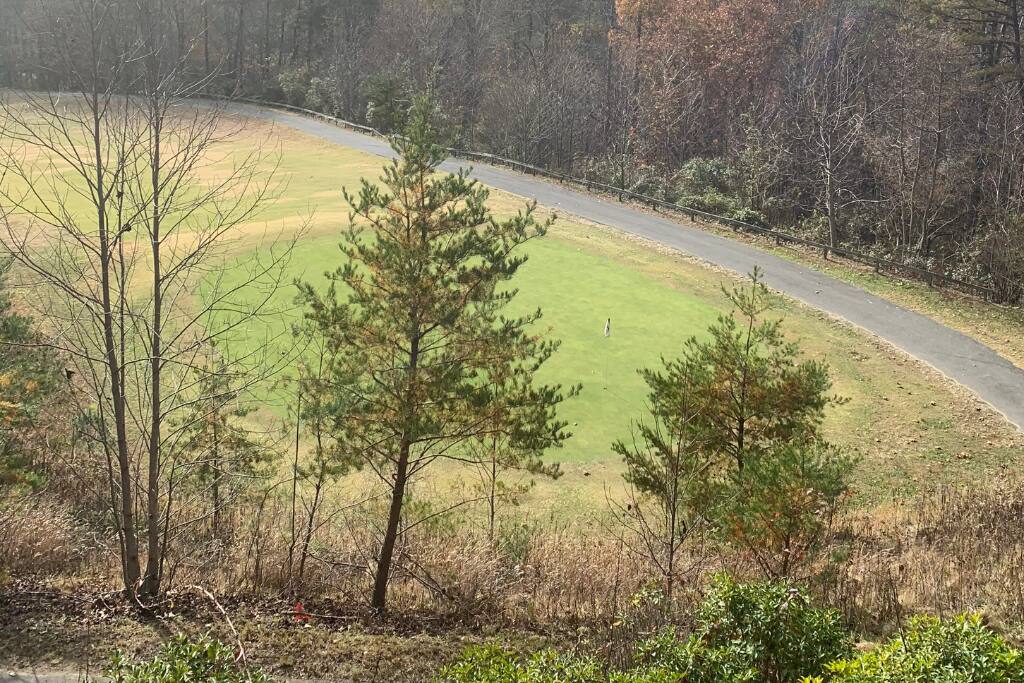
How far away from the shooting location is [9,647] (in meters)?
9.46

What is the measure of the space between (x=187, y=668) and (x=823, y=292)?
2740 cm

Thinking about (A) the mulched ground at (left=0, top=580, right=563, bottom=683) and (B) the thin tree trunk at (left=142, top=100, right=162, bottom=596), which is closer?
(A) the mulched ground at (left=0, top=580, right=563, bottom=683)

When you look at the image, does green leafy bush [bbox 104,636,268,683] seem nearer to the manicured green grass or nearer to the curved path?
the manicured green grass

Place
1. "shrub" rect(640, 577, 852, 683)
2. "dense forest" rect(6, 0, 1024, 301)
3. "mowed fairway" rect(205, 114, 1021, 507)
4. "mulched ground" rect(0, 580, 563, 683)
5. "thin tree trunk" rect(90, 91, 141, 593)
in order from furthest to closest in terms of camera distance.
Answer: "dense forest" rect(6, 0, 1024, 301) < "mowed fairway" rect(205, 114, 1021, 507) < "mulched ground" rect(0, 580, 563, 683) < "thin tree trunk" rect(90, 91, 141, 593) < "shrub" rect(640, 577, 852, 683)

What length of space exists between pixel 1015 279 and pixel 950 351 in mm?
8132

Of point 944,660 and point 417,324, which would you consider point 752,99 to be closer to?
point 417,324

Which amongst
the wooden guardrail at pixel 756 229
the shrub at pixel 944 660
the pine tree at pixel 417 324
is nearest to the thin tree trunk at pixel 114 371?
the pine tree at pixel 417 324

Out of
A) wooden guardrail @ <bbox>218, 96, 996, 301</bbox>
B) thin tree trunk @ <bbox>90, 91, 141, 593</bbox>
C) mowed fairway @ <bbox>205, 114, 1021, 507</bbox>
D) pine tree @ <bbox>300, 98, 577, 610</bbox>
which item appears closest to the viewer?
thin tree trunk @ <bbox>90, 91, 141, 593</bbox>

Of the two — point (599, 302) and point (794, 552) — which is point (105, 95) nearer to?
point (794, 552)

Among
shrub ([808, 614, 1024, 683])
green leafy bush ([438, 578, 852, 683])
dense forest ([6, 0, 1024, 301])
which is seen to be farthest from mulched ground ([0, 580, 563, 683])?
dense forest ([6, 0, 1024, 301])

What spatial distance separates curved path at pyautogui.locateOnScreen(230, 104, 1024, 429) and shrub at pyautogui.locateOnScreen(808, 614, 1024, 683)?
16831 mm

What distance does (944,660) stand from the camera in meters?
6.66

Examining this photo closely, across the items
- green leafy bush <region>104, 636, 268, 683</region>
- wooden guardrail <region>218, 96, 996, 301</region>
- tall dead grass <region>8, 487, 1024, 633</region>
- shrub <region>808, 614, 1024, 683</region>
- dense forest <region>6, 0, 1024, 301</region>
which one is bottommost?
tall dead grass <region>8, 487, 1024, 633</region>

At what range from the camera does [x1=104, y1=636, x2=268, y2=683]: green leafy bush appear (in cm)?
667
